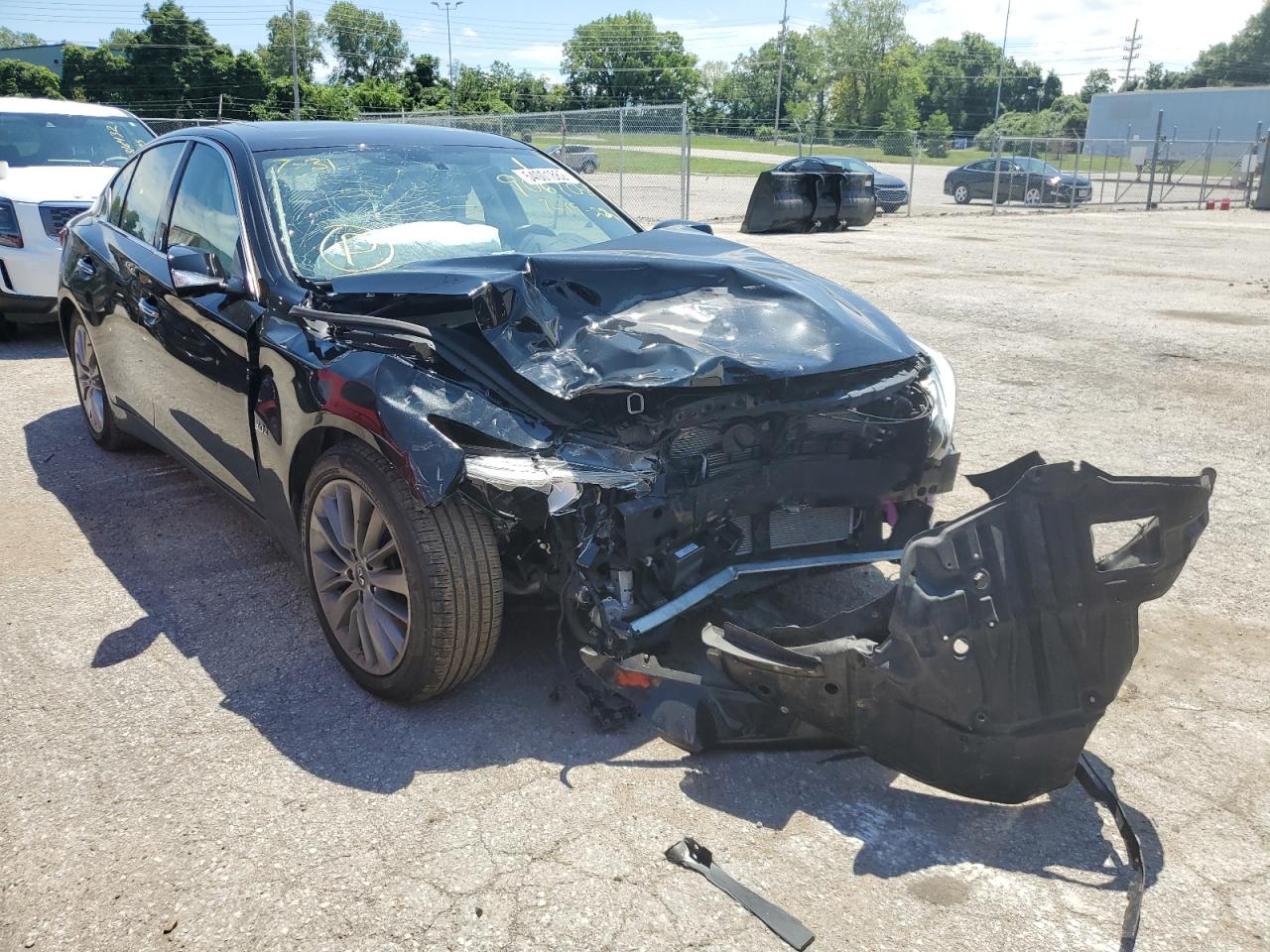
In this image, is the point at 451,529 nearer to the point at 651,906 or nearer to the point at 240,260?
the point at 651,906

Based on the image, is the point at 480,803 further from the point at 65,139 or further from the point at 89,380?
the point at 65,139

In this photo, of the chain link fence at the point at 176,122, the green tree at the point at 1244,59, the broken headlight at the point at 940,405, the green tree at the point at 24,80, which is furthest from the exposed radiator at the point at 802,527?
the green tree at the point at 1244,59

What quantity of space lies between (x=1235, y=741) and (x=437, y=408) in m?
2.67

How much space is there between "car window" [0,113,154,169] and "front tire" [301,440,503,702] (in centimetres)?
768

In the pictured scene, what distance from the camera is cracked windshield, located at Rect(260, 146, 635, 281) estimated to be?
3.76 meters

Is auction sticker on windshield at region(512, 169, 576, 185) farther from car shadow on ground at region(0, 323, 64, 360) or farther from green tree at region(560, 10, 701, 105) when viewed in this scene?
green tree at region(560, 10, 701, 105)

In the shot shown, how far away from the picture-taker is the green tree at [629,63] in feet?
354

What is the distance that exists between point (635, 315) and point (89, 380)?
3.91 m

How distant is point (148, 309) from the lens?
4469 millimetres

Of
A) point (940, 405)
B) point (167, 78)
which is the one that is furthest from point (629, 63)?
point (940, 405)

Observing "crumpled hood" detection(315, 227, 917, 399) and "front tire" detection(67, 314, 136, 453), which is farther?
"front tire" detection(67, 314, 136, 453)

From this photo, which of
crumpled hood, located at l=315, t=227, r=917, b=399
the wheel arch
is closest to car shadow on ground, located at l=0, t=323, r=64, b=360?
the wheel arch

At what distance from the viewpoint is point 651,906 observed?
7.93ft

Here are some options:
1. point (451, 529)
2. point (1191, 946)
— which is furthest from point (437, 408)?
point (1191, 946)
